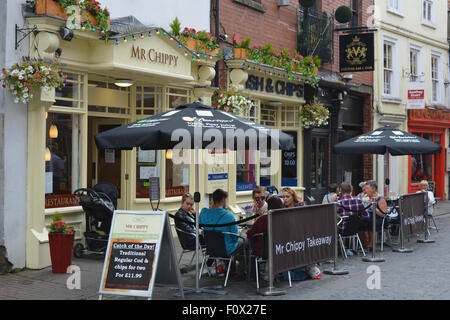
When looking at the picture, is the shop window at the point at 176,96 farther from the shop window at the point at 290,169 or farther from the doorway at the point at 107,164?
the shop window at the point at 290,169

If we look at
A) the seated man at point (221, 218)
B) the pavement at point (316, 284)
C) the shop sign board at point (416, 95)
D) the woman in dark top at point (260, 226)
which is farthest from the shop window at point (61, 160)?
the shop sign board at point (416, 95)

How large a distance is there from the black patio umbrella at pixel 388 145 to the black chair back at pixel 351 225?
98.0 inches

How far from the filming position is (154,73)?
1083 centimetres

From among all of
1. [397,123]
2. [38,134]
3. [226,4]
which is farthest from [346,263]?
[397,123]

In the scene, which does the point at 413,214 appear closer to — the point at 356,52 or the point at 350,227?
the point at 350,227

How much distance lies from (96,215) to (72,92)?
214cm

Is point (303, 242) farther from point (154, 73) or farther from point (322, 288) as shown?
point (154, 73)

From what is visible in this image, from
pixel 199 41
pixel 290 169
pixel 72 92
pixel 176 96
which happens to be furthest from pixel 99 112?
pixel 290 169

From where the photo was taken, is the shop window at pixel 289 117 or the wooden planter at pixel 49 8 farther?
the shop window at pixel 289 117

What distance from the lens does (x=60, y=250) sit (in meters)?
8.77

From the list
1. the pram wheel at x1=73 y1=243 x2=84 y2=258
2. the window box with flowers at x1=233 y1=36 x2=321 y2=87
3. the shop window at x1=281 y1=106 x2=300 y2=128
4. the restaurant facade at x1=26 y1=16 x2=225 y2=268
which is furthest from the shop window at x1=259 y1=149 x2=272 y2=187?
the pram wheel at x1=73 y1=243 x2=84 y2=258

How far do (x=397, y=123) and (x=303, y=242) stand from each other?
14.3m

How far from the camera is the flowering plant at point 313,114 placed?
16.3m

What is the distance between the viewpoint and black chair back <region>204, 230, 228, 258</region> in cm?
809
